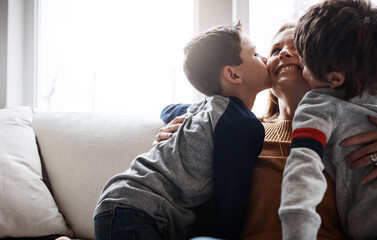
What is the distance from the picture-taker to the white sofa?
170cm

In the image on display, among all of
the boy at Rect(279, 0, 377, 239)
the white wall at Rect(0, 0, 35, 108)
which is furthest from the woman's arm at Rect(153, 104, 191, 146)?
the white wall at Rect(0, 0, 35, 108)

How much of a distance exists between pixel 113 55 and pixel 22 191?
123 cm

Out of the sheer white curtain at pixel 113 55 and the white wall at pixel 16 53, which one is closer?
the sheer white curtain at pixel 113 55

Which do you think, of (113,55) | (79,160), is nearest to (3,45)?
(113,55)

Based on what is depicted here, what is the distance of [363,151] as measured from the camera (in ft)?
3.48

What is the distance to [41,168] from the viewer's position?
1.87 m

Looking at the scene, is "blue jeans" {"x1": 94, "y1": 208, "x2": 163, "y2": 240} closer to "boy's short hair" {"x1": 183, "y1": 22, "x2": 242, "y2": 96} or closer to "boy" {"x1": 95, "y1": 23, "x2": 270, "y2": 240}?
"boy" {"x1": 95, "y1": 23, "x2": 270, "y2": 240}

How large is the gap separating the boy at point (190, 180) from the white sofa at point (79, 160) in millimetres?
456

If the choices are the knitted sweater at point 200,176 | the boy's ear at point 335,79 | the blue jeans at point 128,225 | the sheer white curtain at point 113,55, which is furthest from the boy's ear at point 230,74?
the sheer white curtain at point 113,55

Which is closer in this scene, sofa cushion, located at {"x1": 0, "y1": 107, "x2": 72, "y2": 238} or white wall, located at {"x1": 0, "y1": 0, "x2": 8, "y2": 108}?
sofa cushion, located at {"x1": 0, "y1": 107, "x2": 72, "y2": 238}

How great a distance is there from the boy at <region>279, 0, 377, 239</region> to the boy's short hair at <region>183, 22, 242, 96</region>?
0.28 meters

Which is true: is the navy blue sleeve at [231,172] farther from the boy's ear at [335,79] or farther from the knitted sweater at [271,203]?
the boy's ear at [335,79]

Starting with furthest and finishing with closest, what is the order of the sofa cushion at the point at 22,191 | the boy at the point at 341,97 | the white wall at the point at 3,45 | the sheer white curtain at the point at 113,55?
the white wall at the point at 3,45 < the sheer white curtain at the point at 113,55 < the sofa cushion at the point at 22,191 < the boy at the point at 341,97

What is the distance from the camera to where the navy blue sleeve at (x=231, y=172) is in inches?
44.6
